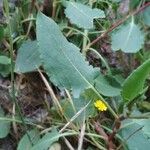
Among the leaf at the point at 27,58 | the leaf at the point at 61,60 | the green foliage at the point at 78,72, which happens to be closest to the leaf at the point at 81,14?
the green foliage at the point at 78,72

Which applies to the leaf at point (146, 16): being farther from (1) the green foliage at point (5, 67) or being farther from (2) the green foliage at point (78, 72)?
(1) the green foliage at point (5, 67)

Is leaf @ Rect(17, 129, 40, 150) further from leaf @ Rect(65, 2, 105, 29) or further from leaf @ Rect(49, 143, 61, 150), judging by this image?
leaf @ Rect(65, 2, 105, 29)

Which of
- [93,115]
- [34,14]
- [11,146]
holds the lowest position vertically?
[11,146]

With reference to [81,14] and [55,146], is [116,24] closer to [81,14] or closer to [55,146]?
[81,14]

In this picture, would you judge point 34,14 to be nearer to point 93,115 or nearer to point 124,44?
point 124,44

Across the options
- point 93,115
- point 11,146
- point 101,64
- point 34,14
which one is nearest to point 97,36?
point 101,64

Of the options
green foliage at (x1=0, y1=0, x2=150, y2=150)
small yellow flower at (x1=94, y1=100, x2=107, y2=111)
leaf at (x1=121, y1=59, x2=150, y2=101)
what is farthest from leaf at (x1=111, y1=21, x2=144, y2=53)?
leaf at (x1=121, y1=59, x2=150, y2=101)

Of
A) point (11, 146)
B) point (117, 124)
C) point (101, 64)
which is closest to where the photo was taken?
point (117, 124)
